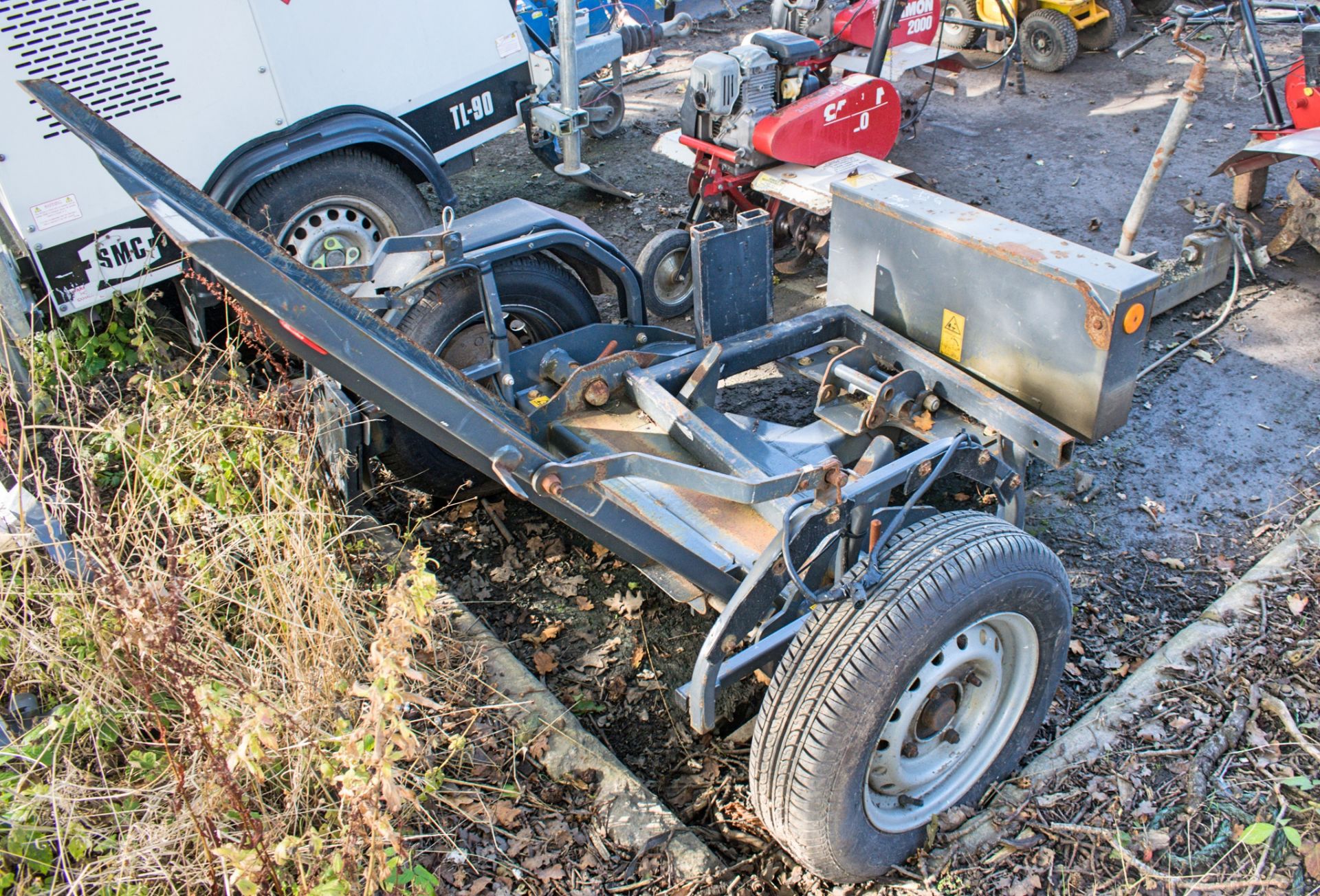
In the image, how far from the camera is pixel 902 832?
2.91m

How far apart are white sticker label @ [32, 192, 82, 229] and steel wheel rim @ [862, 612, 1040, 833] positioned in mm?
4593

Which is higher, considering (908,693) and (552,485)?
(552,485)

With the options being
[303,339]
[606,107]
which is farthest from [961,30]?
[303,339]

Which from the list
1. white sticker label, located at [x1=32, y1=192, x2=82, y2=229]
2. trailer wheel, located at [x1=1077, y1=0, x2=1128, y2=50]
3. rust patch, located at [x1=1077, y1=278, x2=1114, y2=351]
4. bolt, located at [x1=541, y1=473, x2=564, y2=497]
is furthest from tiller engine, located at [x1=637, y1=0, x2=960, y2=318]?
trailer wheel, located at [x1=1077, y1=0, x2=1128, y2=50]

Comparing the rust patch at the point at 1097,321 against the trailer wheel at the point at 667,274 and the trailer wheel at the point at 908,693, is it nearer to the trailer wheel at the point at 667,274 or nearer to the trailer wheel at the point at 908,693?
the trailer wheel at the point at 908,693

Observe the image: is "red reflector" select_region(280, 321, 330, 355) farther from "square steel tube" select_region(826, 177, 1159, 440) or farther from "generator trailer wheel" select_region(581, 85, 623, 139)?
"generator trailer wheel" select_region(581, 85, 623, 139)

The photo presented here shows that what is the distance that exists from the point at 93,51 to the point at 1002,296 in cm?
449

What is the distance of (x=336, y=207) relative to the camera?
564 cm

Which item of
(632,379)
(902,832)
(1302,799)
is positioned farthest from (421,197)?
(1302,799)

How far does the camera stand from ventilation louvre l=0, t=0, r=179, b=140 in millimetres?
4762

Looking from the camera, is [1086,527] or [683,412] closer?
[683,412]

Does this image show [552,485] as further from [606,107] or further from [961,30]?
[961,30]

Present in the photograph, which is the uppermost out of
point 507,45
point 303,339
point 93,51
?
point 93,51

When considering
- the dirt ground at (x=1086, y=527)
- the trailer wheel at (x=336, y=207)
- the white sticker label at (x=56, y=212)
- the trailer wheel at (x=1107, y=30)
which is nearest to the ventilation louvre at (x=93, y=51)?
the white sticker label at (x=56, y=212)
